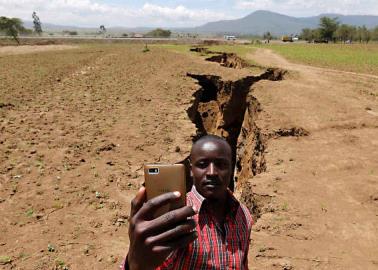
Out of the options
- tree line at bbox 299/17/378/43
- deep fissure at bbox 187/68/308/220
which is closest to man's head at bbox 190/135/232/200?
deep fissure at bbox 187/68/308/220

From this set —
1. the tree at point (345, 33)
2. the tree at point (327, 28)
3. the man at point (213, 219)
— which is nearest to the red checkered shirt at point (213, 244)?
the man at point (213, 219)

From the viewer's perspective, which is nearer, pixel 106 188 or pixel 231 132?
pixel 106 188

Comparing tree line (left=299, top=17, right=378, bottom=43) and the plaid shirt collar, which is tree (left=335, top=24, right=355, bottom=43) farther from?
the plaid shirt collar

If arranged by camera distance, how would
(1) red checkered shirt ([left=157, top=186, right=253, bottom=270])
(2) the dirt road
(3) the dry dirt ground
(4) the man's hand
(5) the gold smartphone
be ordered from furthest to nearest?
(3) the dry dirt ground
(2) the dirt road
(1) red checkered shirt ([left=157, top=186, right=253, bottom=270])
(5) the gold smartphone
(4) the man's hand

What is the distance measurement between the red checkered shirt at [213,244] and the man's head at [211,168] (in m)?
0.09

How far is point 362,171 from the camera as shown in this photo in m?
8.77

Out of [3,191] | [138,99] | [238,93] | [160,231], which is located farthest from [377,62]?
[160,231]

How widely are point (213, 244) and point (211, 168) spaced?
0.49 m

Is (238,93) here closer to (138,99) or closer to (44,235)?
(138,99)

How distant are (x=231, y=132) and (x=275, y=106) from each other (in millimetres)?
6100

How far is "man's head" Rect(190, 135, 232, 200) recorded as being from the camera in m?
2.43

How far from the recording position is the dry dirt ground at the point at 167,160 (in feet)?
19.6

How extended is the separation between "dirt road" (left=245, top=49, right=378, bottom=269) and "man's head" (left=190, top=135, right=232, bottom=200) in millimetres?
3591

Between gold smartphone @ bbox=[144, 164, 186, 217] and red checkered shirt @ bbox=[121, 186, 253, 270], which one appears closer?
gold smartphone @ bbox=[144, 164, 186, 217]
